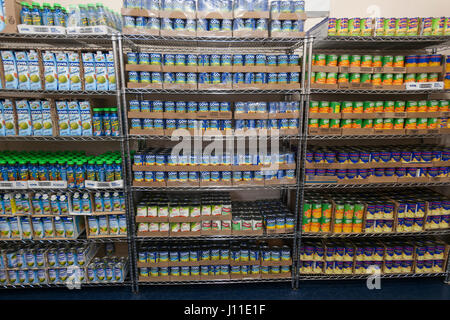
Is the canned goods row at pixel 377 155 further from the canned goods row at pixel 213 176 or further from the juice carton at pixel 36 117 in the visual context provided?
the juice carton at pixel 36 117

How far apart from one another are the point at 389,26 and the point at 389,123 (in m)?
0.90

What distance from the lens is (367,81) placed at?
8.53 ft

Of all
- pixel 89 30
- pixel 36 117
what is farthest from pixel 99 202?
pixel 89 30

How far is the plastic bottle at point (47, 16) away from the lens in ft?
7.79

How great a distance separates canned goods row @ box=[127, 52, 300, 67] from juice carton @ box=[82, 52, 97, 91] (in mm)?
334

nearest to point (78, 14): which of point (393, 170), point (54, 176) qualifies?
point (54, 176)

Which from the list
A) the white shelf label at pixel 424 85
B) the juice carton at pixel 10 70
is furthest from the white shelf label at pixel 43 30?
the white shelf label at pixel 424 85

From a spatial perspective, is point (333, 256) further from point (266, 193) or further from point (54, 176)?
point (54, 176)

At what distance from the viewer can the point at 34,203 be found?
2.65 m

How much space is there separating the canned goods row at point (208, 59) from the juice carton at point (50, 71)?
68cm

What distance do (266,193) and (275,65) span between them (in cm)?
155

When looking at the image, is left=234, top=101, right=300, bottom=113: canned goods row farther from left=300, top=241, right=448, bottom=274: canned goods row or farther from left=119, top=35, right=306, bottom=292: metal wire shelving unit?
left=300, top=241, right=448, bottom=274: canned goods row

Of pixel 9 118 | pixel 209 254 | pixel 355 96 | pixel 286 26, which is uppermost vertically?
pixel 286 26

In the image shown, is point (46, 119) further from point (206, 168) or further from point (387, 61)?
point (387, 61)
